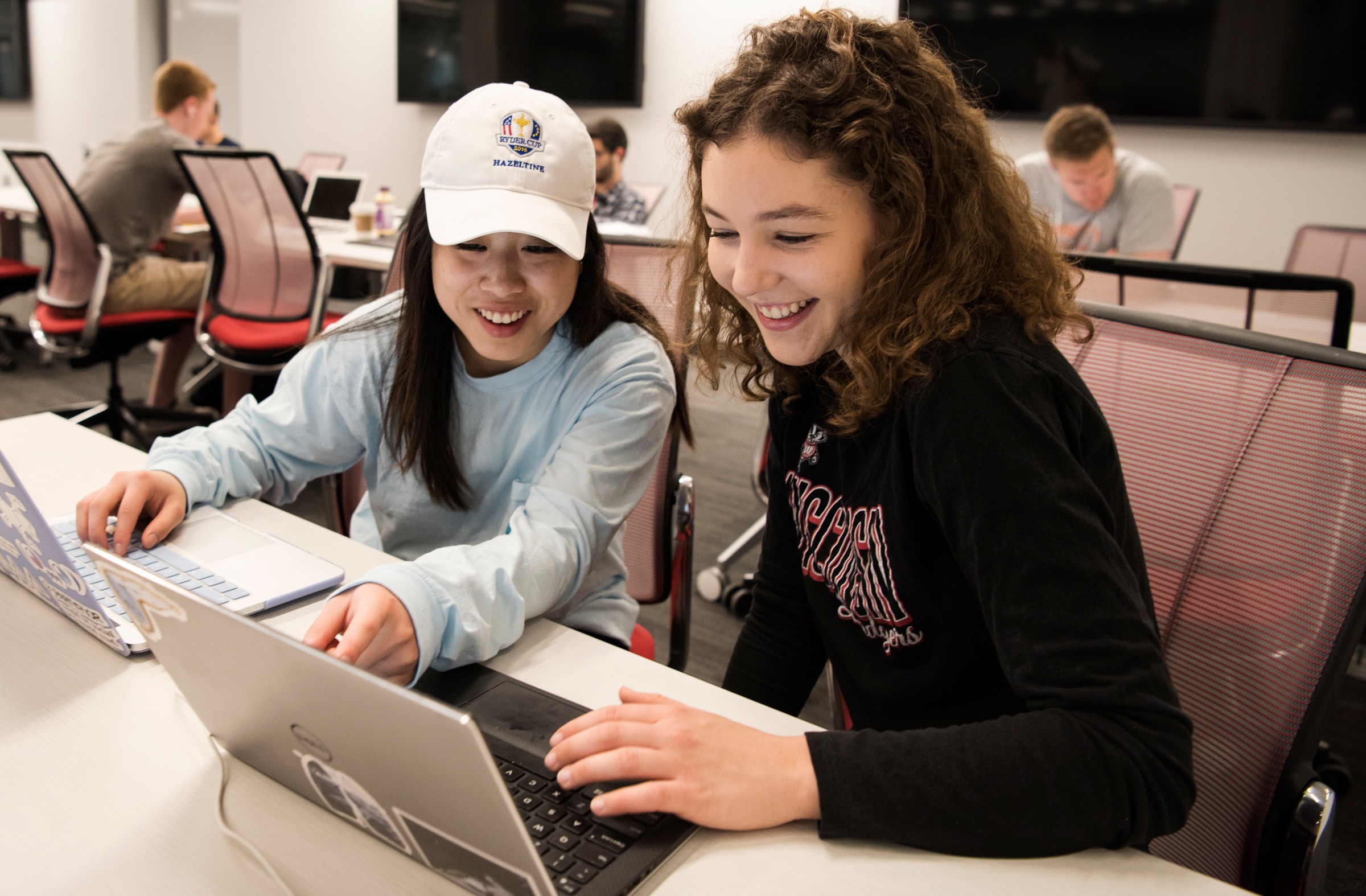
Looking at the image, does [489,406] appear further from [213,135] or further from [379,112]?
[379,112]

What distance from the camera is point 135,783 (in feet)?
2.12

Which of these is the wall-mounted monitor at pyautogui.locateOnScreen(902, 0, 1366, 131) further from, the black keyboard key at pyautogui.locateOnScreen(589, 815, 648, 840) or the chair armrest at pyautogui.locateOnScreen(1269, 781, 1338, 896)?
the black keyboard key at pyautogui.locateOnScreen(589, 815, 648, 840)

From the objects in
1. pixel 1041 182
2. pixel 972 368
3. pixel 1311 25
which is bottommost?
pixel 972 368

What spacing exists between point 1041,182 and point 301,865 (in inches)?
143

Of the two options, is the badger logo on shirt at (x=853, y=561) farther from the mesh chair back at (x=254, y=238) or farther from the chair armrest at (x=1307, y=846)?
the mesh chair back at (x=254, y=238)

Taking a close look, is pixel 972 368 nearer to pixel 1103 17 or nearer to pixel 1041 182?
pixel 1041 182

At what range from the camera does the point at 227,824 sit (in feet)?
2.00

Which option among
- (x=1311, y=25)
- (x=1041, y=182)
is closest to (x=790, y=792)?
(x=1041, y=182)

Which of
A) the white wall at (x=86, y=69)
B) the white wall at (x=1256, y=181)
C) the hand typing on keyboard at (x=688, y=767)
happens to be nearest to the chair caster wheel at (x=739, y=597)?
the hand typing on keyboard at (x=688, y=767)

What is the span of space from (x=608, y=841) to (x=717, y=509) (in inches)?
93.6

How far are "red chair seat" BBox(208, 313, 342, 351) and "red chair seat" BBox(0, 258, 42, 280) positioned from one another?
1532 mm

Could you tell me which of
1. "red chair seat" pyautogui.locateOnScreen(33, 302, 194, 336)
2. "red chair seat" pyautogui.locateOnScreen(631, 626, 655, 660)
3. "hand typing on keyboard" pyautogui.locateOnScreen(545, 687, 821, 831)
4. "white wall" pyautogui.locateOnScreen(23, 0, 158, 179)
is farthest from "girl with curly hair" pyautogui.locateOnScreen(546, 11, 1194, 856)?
"white wall" pyautogui.locateOnScreen(23, 0, 158, 179)

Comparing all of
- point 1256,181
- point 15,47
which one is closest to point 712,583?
point 1256,181

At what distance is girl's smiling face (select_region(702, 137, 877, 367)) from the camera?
0.74 meters
